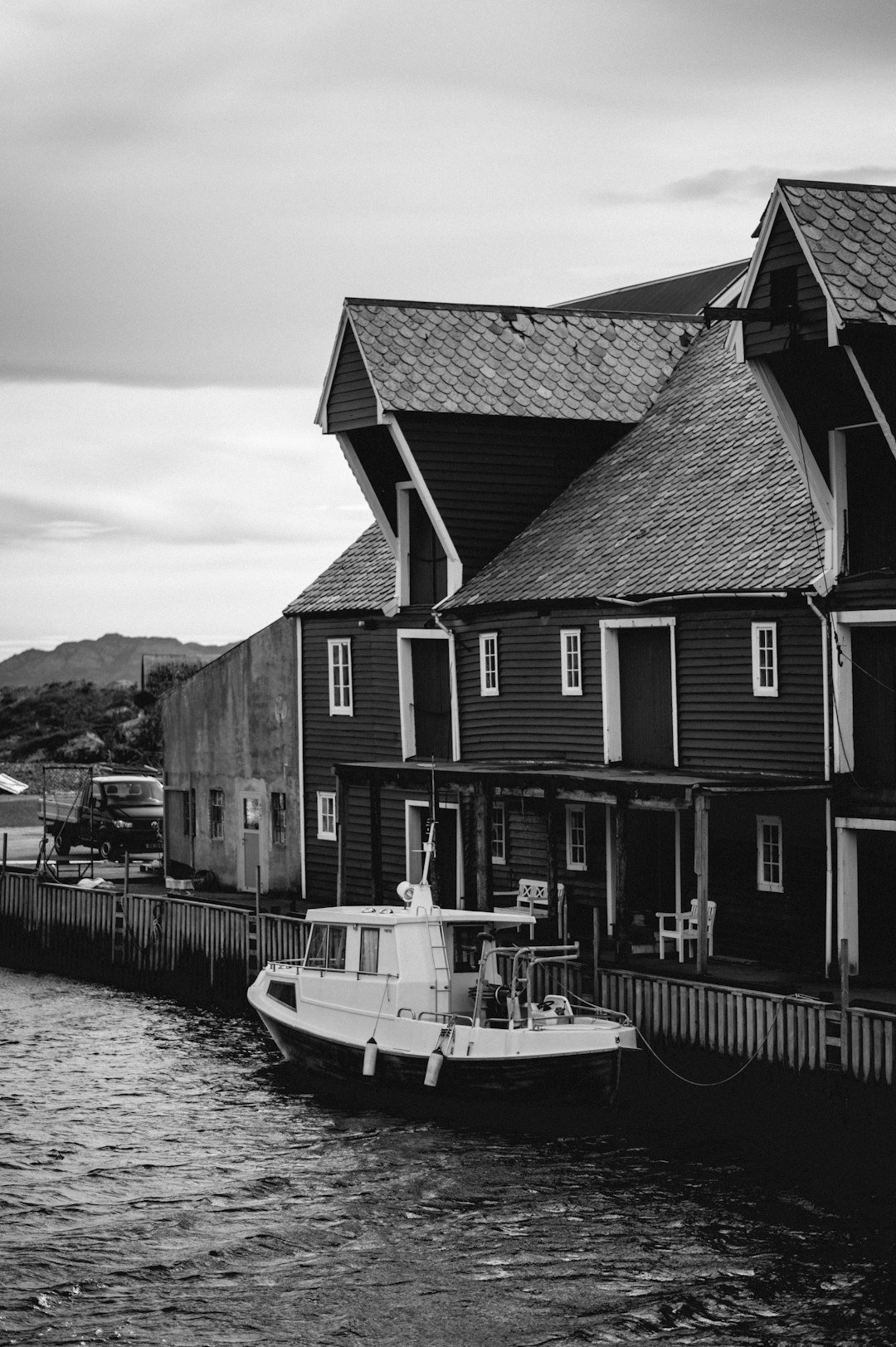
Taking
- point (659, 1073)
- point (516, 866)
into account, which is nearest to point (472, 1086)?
point (659, 1073)

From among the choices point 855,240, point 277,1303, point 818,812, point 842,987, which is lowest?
point 277,1303

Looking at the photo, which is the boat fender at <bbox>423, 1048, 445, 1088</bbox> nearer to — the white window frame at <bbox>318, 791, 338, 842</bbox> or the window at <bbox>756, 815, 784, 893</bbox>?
the window at <bbox>756, 815, 784, 893</bbox>

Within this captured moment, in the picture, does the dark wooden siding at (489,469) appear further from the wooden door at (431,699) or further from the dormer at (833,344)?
the dormer at (833,344)

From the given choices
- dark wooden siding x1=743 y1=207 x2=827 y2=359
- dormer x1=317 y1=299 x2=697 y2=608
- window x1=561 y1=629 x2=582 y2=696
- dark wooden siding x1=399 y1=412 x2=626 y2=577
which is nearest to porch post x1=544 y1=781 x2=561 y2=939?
window x1=561 y1=629 x2=582 y2=696

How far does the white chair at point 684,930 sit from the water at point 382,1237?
17.3ft

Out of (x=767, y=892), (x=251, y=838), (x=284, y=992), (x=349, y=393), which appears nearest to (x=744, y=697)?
(x=767, y=892)

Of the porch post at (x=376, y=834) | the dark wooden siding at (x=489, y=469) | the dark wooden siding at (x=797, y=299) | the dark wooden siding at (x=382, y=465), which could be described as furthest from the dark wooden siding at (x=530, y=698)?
the dark wooden siding at (x=797, y=299)

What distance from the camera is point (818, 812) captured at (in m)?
31.6

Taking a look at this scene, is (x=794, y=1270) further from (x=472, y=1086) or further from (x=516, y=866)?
(x=516, y=866)

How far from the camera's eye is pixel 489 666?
39312 mm

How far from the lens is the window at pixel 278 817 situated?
46062 mm

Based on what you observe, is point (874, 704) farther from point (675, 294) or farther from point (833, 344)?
point (675, 294)

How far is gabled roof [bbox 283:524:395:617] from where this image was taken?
43.3 metres

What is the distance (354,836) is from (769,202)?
18.5m
